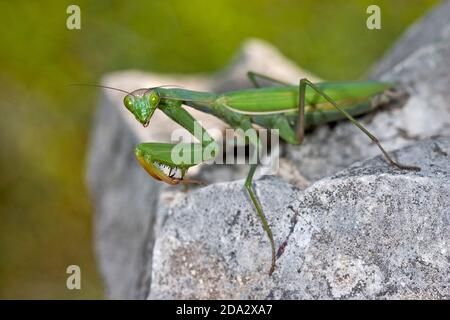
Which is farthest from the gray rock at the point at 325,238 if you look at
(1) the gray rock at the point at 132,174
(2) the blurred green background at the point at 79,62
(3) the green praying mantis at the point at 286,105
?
(2) the blurred green background at the point at 79,62

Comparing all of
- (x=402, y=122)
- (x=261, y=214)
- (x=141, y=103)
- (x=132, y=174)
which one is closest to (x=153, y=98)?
(x=141, y=103)

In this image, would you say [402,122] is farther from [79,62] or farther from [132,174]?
[79,62]

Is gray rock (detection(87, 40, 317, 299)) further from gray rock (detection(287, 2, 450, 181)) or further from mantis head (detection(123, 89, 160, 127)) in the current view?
mantis head (detection(123, 89, 160, 127))

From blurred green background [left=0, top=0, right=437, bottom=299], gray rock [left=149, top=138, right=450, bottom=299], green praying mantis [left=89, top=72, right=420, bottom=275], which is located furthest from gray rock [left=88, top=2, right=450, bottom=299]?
blurred green background [left=0, top=0, right=437, bottom=299]

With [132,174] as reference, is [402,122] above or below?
above

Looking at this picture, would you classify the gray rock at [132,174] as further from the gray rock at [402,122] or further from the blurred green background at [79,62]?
the blurred green background at [79,62]

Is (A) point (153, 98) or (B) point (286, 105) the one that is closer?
(A) point (153, 98)

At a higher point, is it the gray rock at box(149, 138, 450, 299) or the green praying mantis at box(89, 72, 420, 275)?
the green praying mantis at box(89, 72, 420, 275)
